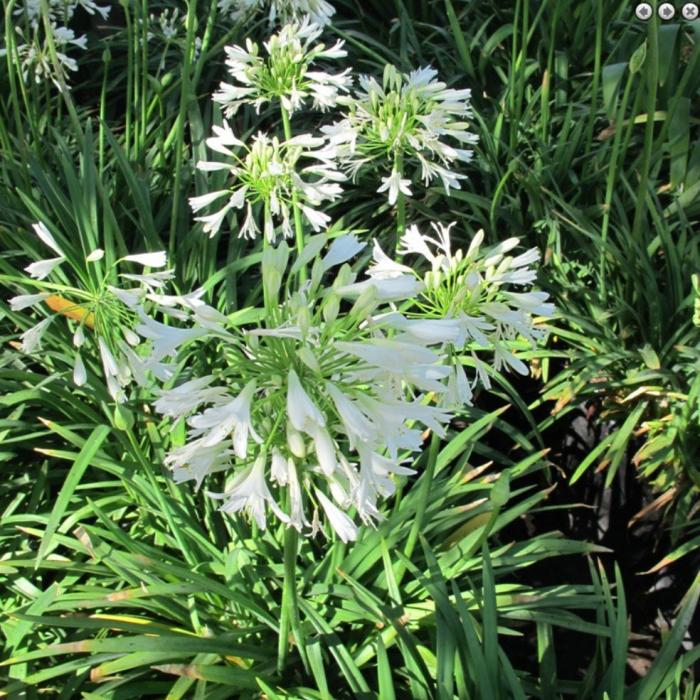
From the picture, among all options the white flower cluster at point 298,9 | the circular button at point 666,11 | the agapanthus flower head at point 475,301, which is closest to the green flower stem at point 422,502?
the agapanthus flower head at point 475,301

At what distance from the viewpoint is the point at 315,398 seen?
119 cm

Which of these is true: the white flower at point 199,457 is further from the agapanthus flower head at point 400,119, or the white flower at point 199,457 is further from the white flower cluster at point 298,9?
the white flower cluster at point 298,9

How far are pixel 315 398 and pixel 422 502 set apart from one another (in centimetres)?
65

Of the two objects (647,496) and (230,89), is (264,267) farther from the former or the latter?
(647,496)

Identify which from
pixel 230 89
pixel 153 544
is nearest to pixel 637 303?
pixel 230 89

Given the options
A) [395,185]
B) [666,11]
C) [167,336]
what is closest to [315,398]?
[167,336]

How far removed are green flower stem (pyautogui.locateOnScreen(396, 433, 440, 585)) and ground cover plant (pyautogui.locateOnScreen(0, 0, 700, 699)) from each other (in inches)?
0.6

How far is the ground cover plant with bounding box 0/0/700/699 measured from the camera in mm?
1232

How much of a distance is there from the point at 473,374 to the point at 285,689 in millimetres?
1221

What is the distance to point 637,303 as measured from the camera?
273cm

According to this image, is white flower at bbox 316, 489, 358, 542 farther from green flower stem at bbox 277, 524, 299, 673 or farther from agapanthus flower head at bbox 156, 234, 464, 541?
green flower stem at bbox 277, 524, 299, 673

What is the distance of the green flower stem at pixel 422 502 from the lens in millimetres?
1643

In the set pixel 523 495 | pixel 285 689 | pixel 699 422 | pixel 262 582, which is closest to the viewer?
pixel 285 689

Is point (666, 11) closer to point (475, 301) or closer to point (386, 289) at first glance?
point (475, 301)
